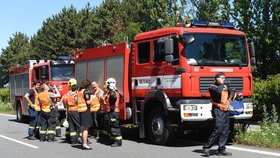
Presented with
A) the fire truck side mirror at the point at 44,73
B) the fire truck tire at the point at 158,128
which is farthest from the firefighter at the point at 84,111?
the fire truck side mirror at the point at 44,73

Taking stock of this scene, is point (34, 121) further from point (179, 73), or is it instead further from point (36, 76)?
point (36, 76)

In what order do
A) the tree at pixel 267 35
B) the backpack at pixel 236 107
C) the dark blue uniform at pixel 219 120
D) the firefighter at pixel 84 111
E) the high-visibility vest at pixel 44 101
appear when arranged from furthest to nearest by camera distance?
the tree at pixel 267 35 < the high-visibility vest at pixel 44 101 < the firefighter at pixel 84 111 < the backpack at pixel 236 107 < the dark blue uniform at pixel 219 120

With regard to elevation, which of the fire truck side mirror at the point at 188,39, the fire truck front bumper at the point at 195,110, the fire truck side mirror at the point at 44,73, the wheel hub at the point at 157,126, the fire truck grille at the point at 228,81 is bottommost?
the wheel hub at the point at 157,126

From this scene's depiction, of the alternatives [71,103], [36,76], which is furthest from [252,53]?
[36,76]

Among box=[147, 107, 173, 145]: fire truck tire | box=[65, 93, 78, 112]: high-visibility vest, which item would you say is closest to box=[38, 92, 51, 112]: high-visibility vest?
box=[65, 93, 78, 112]: high-visibility vest

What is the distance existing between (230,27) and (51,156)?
18.1 feet

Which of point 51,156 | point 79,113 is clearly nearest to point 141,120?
point 79,113

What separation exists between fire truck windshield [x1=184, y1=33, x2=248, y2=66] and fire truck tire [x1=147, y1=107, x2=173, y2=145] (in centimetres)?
162

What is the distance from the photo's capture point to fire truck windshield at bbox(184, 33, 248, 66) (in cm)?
1038

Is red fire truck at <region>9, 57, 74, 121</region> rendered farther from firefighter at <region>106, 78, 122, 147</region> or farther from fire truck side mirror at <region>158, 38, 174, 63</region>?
fire truck side mirror at <region>158, 38, 174, 63</region>

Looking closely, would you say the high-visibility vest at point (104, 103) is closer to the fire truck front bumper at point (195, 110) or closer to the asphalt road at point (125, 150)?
the asphalt road at point (125, 150)

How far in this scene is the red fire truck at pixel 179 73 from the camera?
1023 cm

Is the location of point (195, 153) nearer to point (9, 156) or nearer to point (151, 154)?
point (151, 154)

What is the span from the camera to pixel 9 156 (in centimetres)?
982
